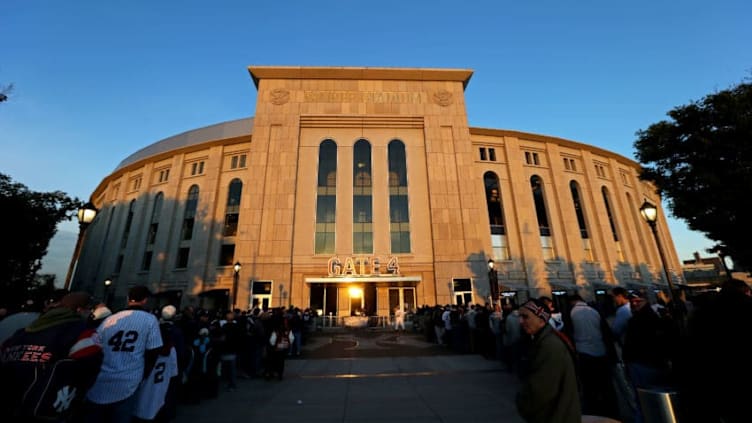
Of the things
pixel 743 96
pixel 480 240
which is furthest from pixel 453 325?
pixel 743 96

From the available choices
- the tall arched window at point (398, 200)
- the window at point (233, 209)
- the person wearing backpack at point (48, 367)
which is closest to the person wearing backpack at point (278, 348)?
the person wearing backpack at point (48, 367)

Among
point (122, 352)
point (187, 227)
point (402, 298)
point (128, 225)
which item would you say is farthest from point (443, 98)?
point (128, 225)

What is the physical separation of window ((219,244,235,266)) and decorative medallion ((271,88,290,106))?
15645mm

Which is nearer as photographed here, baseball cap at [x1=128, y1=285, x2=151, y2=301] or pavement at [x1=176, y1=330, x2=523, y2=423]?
baseball cap at [x1=128, y1=285, x2=151, y2=301]

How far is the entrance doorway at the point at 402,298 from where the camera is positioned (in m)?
25.9

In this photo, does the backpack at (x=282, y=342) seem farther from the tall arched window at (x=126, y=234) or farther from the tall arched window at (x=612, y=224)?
the tall arched window at (x=612, y=224)

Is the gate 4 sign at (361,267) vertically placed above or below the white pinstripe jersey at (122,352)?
above

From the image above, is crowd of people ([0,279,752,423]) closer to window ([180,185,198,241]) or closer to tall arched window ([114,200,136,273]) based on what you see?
window ([180,185,198,241])

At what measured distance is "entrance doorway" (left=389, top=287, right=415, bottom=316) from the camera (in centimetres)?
2591

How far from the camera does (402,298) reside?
26078 mm

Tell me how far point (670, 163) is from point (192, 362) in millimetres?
27932

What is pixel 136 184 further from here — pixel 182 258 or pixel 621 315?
pixel 621 315

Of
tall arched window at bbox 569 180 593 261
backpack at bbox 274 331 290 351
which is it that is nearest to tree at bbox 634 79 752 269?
tall arched window at bbox 569 180 593 261

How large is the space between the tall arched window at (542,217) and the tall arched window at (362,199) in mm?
18343
